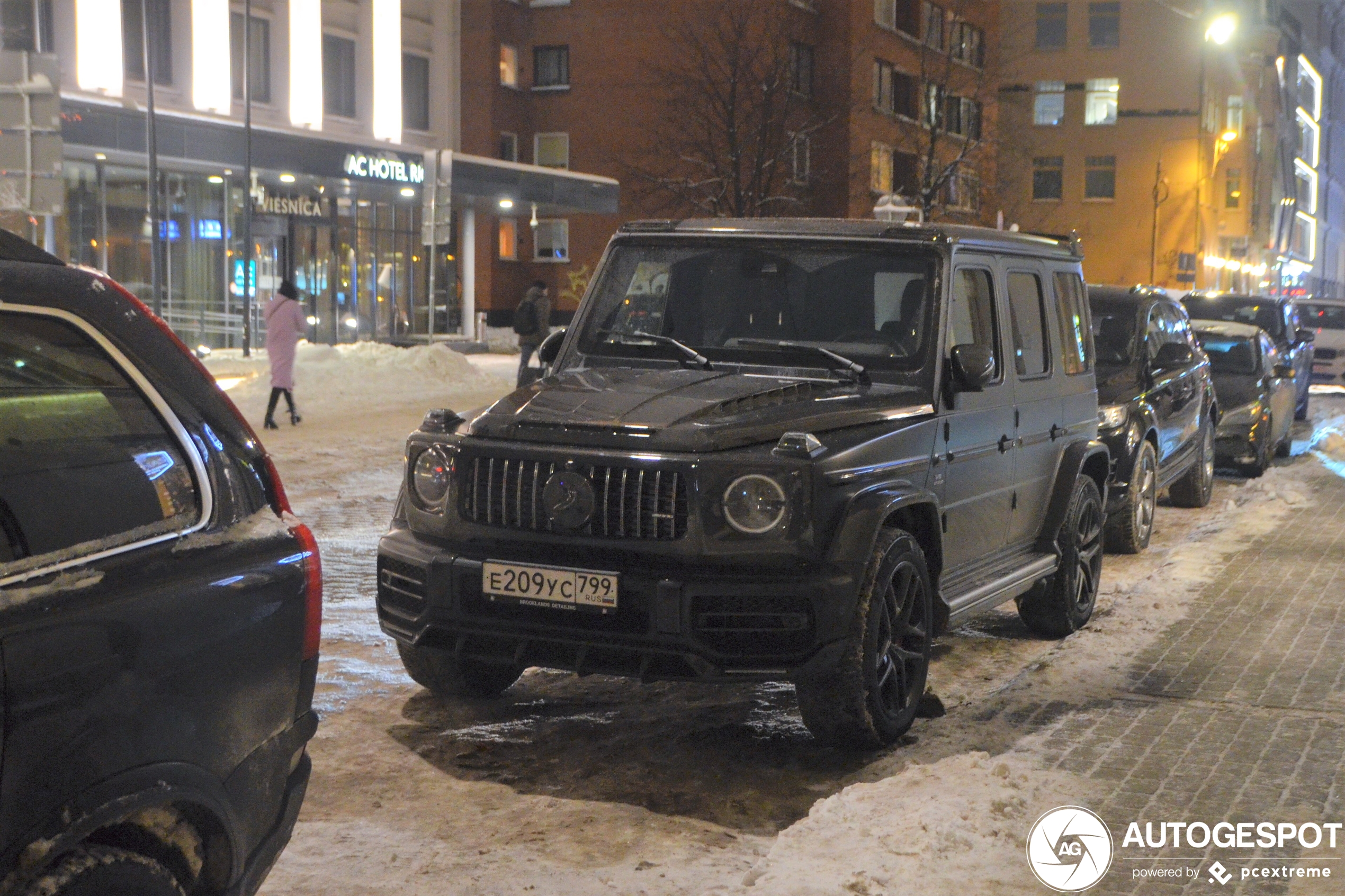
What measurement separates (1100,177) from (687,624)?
77629mm

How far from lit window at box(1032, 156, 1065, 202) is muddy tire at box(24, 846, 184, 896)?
262ft

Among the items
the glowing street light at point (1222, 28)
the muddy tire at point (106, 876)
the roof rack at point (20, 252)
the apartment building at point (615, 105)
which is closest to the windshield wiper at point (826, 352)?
the roof rack at point (20, 252)

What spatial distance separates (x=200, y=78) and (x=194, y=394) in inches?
1329

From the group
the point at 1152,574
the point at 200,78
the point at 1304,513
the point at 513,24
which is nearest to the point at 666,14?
the point at 513,24

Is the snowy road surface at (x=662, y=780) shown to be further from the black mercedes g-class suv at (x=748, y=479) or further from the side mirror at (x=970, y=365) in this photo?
the side mirror at (x=970, y=365)

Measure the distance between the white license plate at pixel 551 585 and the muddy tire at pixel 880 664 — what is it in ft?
2.46

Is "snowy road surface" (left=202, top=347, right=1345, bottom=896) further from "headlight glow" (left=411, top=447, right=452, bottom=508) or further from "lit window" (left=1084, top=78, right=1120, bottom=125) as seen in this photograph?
"lit window" (left=1084, top=78, right=1120, bottom=125)

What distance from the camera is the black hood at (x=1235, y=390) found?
52.3ft

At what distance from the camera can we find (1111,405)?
10.8 metres

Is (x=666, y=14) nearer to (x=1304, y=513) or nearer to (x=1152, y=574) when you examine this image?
(x=1304, y=513)

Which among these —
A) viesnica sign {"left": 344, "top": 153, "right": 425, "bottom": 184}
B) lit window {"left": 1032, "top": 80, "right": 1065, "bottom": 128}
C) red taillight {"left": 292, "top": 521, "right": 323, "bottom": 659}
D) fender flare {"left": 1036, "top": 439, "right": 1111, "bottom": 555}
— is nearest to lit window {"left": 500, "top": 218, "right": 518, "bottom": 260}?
viesnica sign {"left": 344, "top": 153, "right": 425, "bottom": 184}

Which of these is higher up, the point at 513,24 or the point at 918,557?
the point at 513,24

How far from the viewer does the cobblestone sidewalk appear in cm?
479

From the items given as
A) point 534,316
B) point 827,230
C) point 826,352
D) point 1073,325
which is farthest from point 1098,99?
point 826,352
